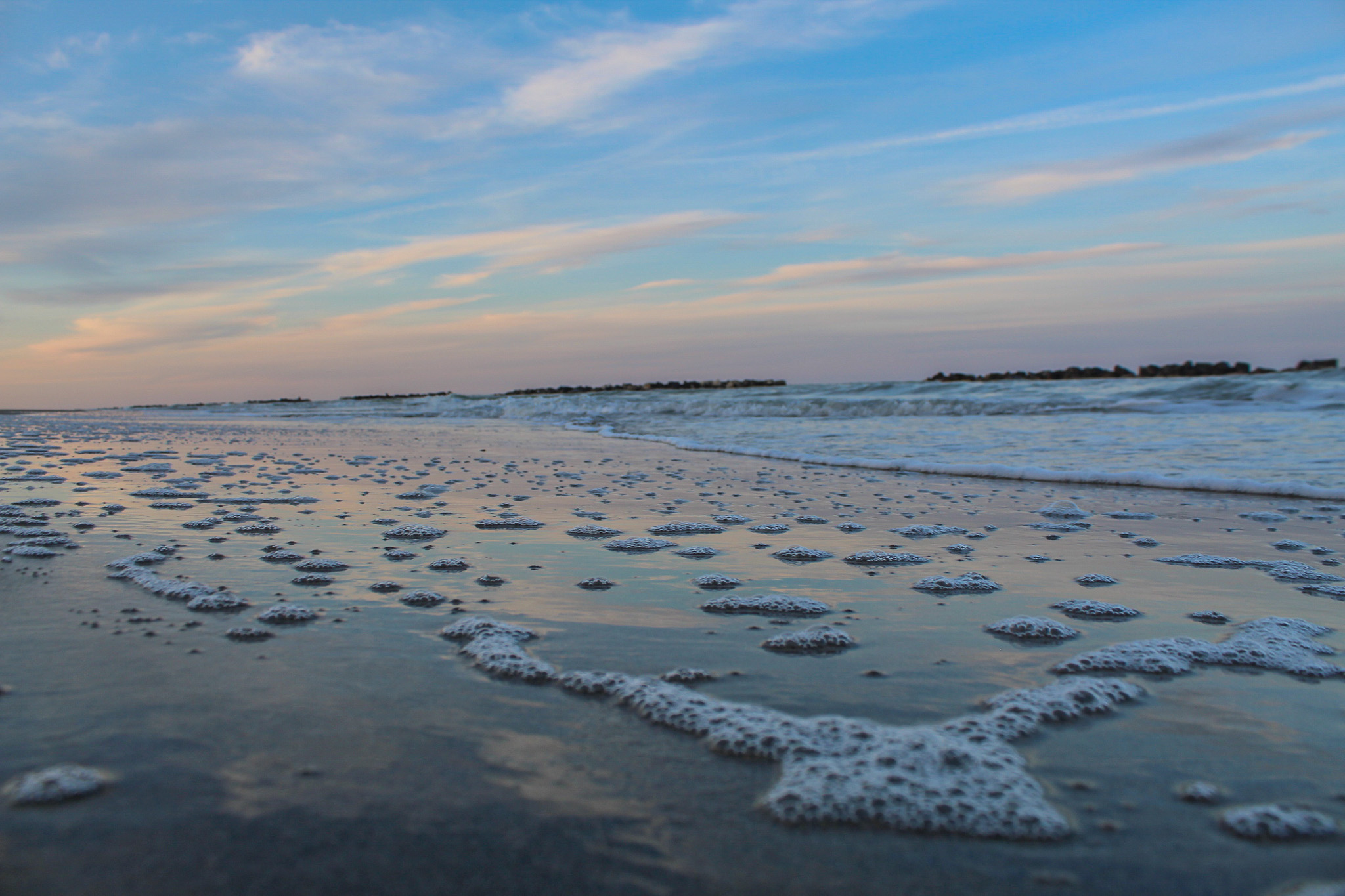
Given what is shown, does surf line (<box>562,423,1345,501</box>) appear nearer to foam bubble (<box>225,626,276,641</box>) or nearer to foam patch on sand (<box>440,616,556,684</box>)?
foam patch on sand (<box>440,616,556,684</box>)

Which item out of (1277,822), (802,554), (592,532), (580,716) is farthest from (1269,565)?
(580,716)

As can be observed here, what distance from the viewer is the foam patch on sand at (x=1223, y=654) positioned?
235cm

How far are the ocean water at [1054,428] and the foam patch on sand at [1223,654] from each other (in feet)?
15.1

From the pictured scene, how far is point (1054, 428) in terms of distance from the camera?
1315 centimetres

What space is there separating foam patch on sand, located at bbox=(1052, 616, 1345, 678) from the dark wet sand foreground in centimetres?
6

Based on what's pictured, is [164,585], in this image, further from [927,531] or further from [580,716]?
[927,531]

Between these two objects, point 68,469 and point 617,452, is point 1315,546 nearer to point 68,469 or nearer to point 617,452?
point 617,452

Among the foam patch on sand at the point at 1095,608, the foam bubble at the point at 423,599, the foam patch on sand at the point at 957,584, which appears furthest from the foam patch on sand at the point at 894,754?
the foam patch on sand at the point at 957,584

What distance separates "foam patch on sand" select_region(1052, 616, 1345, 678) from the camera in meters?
2.35

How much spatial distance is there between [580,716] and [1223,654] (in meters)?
2.01

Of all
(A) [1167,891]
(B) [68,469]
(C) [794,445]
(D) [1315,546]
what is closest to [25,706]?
(A) [1167,891]

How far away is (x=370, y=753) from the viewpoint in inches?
65.9

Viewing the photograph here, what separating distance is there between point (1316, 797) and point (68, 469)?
9048 millimetres

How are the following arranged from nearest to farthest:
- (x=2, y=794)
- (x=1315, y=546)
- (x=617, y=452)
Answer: (x=2, y=794), (x=1315, y=546), (x=617, y=452)
